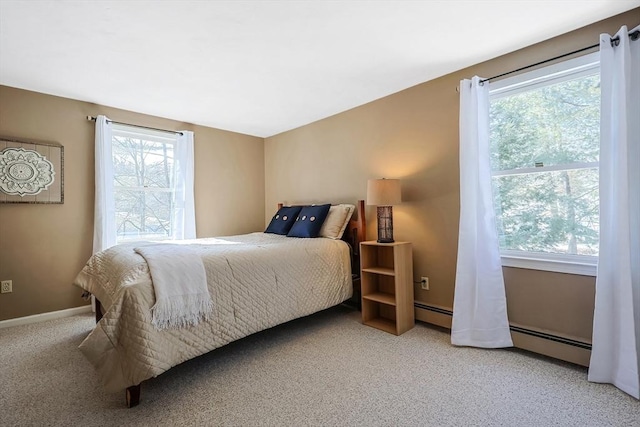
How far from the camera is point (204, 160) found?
4.04 m

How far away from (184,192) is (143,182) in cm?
47

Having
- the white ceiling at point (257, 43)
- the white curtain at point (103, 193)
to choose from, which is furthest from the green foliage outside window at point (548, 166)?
the white curtain at point (103, 193)

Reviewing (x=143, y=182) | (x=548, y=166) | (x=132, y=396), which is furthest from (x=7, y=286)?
(x=548, y=166)

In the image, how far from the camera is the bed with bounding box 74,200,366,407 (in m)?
1.56

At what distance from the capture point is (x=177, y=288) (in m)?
1.76

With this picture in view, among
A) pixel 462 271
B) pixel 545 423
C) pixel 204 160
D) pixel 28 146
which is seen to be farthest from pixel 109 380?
pixel 204 160

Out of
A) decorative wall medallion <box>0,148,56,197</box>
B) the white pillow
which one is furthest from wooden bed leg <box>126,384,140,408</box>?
decorative wall medallion <box>0,148,56,197</box>

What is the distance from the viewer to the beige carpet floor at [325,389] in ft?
4.92

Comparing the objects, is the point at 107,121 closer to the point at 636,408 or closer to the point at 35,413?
the point at 35,413

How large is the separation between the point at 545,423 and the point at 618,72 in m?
2.00

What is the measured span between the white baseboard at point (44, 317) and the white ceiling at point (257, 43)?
2206 millimetres

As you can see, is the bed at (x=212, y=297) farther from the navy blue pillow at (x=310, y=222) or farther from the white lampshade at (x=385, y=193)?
the white lampshade at (x=385, y=193)

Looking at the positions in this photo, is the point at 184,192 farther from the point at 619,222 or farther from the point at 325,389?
the point at 619,222

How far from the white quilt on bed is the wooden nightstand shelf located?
214 millimetres
